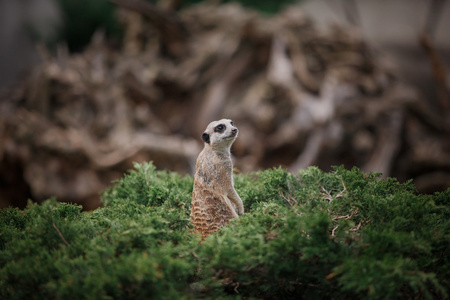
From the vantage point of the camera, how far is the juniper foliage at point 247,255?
5.18ft

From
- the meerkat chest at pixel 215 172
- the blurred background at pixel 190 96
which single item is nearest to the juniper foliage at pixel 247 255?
the meerkat chest at pixel 215 172

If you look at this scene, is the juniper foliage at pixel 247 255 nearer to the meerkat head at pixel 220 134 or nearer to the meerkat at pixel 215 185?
the meerkat at pixel 215 185

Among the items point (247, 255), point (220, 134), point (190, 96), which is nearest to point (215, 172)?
point (220, 134)

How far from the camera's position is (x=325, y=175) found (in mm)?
2598

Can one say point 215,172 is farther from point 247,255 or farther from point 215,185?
point 247,255

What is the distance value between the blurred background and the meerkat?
3.44 m

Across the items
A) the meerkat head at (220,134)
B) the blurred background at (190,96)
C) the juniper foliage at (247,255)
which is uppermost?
the blurred background at (190,96)

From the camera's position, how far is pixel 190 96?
689 centimetres

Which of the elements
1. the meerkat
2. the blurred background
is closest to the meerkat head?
the meerkat

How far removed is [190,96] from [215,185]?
469cm

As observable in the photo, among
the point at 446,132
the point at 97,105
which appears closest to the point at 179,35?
the point at 97,105

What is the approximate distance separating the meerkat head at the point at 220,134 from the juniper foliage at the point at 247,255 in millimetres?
459

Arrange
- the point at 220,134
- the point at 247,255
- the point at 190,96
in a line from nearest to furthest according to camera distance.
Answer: the point at 247,255 < the point at 220,134 < the point at 190,96

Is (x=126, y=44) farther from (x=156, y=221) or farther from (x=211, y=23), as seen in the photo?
(x=156, y=221)
